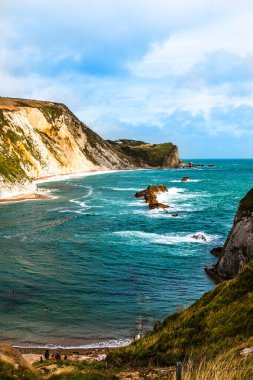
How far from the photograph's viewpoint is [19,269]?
40.3m

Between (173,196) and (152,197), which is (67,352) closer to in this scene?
(152,197)

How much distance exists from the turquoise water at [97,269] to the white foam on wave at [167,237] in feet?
0.43

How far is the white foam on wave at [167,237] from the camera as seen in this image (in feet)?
173

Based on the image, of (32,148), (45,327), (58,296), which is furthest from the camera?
(32,148)

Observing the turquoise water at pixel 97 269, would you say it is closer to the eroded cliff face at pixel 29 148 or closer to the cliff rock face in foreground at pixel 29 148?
the cliff rock face in foreground at pixel 29 148

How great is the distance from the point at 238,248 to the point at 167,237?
19.5m

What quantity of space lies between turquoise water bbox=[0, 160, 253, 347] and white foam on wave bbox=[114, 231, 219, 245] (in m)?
0.13

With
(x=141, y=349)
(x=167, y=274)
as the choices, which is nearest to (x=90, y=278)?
(x=167, y=274)

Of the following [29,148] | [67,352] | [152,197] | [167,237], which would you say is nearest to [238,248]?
[67,352]

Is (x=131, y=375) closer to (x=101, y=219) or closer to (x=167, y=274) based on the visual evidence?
(x=167, y=274)

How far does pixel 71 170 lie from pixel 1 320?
17001cm

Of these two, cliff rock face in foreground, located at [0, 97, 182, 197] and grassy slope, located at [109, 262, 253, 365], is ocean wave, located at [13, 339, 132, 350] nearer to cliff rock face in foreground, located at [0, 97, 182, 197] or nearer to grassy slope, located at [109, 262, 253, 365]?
grassy slope, located at [109, 262, 253, 365]

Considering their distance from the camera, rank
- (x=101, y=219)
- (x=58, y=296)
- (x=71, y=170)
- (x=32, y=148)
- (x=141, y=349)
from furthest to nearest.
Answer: (x=71, y=170) → (x=32, y=148) → (x=101, y=219) → (x=58, y=296) → (x=141, y=349)

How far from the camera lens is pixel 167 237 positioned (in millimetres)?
55094
